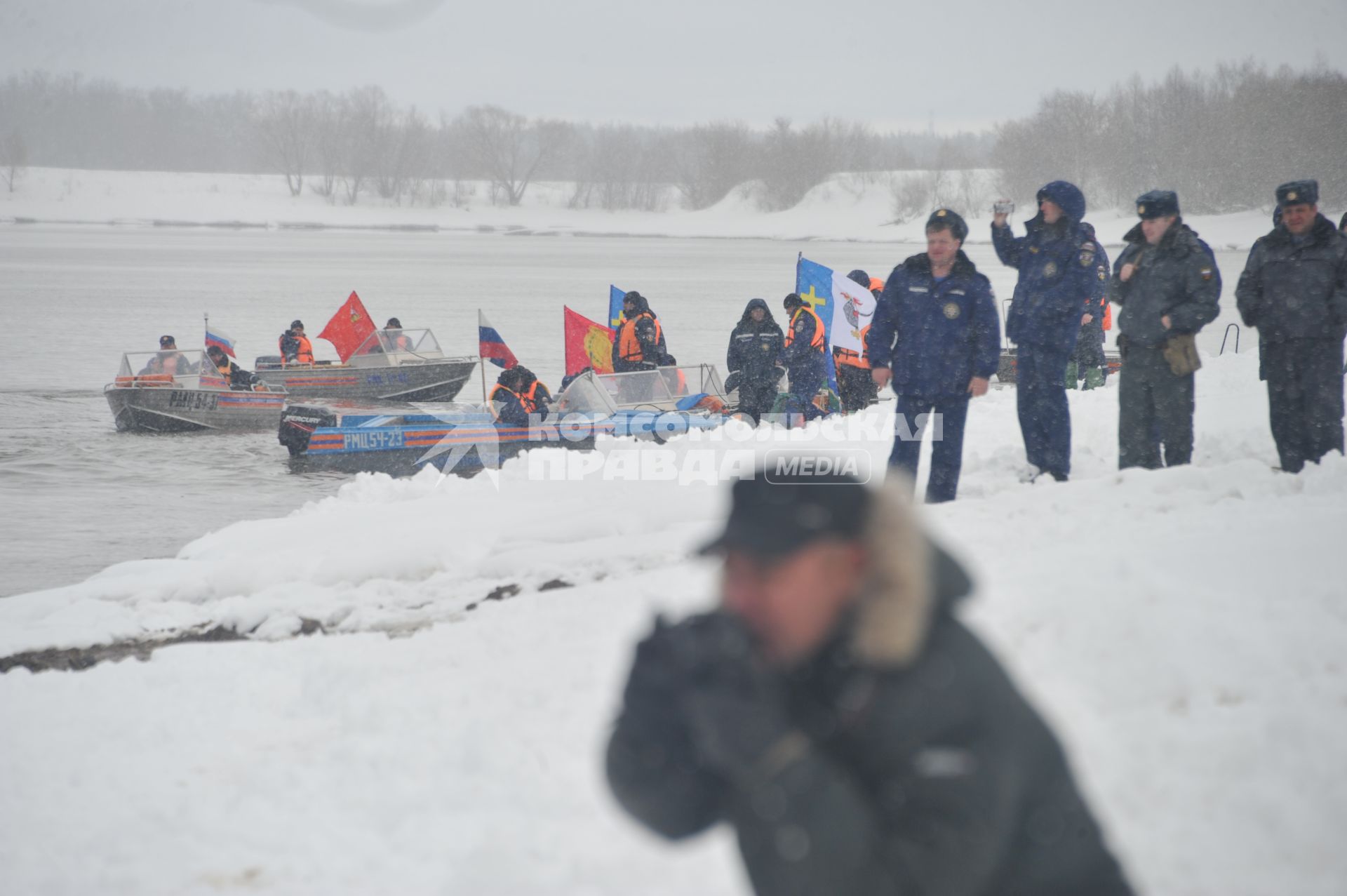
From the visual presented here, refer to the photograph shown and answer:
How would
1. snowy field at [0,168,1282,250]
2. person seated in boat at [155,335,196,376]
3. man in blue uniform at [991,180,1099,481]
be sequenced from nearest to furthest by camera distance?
man in blue uniform at [991,180,1099,481] < person seated in boat at [155,335,196,376] < snowy field at [0,168,1282,250]

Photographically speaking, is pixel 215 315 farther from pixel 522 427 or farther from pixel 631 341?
pixel 522 427

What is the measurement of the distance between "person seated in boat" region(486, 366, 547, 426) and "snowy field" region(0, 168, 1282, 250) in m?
91.4

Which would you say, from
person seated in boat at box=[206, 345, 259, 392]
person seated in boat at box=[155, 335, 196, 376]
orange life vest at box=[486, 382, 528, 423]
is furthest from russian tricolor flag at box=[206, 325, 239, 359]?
orange life vest at box=[486, 382, 528, 423]

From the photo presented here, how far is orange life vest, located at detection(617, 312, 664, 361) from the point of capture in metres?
13.6

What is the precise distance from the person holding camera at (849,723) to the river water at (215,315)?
9.99 m

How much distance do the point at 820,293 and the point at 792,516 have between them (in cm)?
1153

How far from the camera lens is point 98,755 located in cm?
436

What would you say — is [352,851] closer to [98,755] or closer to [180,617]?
[98,755]

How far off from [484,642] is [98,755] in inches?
65.9

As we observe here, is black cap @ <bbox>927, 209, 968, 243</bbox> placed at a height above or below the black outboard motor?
above

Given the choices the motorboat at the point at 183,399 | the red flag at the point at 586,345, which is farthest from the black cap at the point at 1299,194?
the motorboat at the point at 183,399

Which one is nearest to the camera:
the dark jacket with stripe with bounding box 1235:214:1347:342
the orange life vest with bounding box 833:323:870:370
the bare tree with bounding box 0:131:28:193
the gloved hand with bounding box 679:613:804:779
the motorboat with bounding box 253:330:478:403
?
the gloved hand with bounding box 679:613:804:779

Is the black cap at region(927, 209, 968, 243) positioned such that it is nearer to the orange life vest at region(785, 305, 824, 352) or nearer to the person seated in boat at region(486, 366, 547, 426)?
the orange life vest at region(785, 305, 824, 352)

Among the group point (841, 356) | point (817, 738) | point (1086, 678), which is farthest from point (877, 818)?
point (841, 356)
